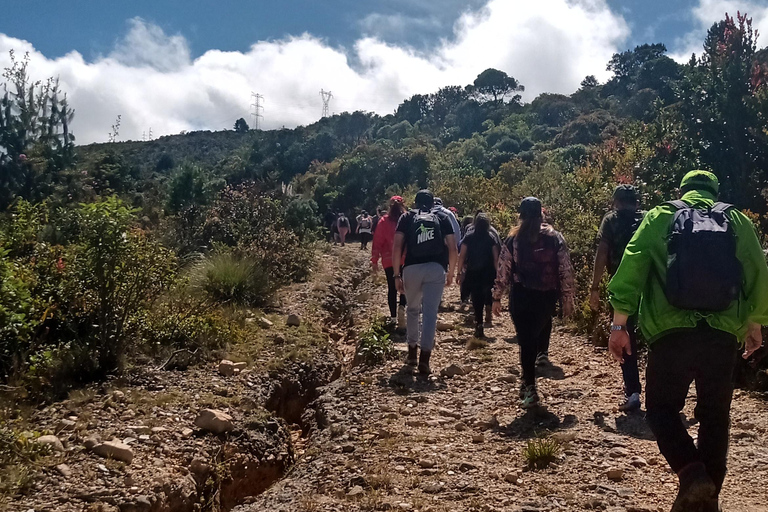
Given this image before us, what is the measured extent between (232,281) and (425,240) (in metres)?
3.92

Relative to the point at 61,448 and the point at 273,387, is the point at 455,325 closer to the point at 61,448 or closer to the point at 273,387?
the point at 273,387

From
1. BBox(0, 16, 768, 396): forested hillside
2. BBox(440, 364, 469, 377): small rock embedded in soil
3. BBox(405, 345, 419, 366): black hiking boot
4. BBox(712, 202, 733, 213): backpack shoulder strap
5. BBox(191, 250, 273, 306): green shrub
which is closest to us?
BBox(712, 202, 733, 213): backpack shoulder strap

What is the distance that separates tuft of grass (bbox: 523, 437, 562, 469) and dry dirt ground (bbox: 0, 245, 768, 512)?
1.6 inches

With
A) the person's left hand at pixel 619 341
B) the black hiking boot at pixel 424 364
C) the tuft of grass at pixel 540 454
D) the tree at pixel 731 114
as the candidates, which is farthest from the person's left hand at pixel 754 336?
the tree at pixel 731 114

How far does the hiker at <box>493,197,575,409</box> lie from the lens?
183 inches

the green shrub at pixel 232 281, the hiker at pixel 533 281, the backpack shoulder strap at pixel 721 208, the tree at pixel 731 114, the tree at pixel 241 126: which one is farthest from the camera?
the tree at pixel 241 126

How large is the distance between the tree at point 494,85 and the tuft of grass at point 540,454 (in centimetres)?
8640

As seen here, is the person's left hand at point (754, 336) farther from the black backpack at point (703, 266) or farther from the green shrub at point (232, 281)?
the green shrub at point (232, 281)

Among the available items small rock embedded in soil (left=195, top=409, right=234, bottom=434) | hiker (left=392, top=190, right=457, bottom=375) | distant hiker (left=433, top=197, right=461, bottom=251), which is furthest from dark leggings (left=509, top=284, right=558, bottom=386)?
small rock embedded in soil (left=195, top=409, right=234, bottom=434)

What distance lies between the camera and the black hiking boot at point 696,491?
8.29 ft

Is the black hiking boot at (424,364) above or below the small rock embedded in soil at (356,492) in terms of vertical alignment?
above

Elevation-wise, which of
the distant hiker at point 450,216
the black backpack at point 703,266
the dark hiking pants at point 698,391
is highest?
the distant hiker at point 450,216

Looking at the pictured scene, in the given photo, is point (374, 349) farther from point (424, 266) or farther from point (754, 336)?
point (754, 336)

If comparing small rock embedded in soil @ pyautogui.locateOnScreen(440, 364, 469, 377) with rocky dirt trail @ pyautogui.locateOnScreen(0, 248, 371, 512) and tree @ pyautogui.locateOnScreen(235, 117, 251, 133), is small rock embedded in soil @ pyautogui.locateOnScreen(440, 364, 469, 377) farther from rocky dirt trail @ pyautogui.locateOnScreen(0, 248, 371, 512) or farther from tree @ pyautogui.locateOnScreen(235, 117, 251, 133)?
tree @ pyautogui.locateOnScreen(235, 117, 251, 133)
